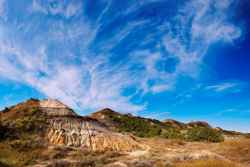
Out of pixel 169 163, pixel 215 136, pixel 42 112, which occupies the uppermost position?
pixel 42 112

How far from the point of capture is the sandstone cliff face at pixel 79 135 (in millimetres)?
29109

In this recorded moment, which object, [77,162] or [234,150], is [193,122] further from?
[77,162]

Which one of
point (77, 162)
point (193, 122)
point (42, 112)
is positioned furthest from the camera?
point (193, 122)

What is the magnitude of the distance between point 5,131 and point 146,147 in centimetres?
1594

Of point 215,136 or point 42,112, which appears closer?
point 42,112

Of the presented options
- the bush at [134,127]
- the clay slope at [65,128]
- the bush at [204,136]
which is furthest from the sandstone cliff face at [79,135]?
the bush at [204,136]

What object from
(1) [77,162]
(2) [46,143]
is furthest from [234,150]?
(2) [46,143]

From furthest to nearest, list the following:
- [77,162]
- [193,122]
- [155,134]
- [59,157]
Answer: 1. [193,122]
2. [155,134]
3. [59,157]
4. [77,162]

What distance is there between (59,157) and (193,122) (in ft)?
223

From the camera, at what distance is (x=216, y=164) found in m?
20.2

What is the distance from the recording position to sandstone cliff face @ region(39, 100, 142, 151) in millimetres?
29109

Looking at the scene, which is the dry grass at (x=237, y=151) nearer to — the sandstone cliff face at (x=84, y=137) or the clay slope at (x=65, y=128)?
the clay slope at (x=65, y=128)

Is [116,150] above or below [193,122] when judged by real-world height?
below

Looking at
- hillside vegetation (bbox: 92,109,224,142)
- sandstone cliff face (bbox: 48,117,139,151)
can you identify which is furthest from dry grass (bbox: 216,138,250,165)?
hillside vegetation (bbox: 92,109,224,142)
